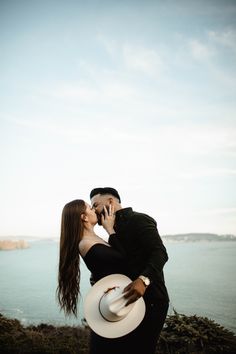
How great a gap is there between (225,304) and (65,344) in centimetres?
4448

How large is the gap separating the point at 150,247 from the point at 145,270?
0.86 feet

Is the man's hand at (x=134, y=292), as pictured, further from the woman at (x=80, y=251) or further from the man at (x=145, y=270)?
the woman at (x=80, y=251)

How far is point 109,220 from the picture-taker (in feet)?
10.7

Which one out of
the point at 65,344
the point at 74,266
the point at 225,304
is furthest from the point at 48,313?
the point at 74,266

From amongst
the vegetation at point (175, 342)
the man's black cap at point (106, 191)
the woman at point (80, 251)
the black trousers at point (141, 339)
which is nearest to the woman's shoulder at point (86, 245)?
the woman at point (80, 251)

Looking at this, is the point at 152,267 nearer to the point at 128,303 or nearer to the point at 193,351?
the point at 128,303

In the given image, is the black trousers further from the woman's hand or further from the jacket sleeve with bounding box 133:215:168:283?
the woman's hand

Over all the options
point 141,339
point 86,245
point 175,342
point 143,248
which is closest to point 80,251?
point 86,245

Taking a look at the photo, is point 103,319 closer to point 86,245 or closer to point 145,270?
point 145,270

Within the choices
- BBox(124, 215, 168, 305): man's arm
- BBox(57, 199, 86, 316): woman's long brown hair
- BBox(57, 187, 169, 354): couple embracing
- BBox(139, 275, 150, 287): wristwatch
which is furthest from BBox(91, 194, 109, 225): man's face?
BBox(139, 275, 150, 287): wristwatch

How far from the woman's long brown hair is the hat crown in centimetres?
72

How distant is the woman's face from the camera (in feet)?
10.9

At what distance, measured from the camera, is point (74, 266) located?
313cm

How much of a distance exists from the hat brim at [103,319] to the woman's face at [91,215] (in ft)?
3.01
